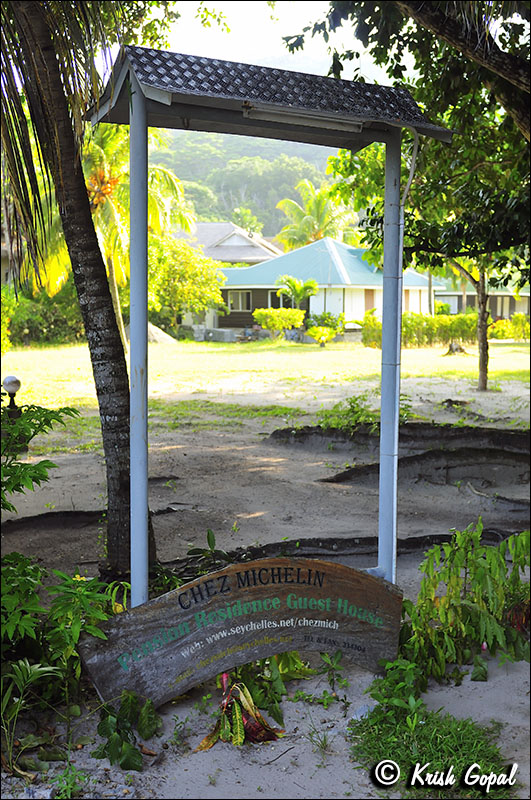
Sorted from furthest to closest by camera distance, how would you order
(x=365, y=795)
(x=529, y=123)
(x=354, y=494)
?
(x=354, y=494), (x=529, y=123), (x=365, y=795)

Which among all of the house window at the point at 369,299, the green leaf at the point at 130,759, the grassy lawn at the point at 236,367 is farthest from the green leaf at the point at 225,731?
the house window at the point at 369,299

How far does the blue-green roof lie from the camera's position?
109 feet

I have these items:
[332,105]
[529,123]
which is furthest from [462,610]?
[529,123]

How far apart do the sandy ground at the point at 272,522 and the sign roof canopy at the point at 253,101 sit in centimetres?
263

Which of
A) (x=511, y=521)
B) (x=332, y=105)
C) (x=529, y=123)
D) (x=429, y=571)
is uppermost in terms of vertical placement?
(x=529, y=123)

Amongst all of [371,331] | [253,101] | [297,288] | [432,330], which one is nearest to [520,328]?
[432,330]

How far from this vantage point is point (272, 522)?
7090 millimetres

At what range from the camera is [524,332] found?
34.6m

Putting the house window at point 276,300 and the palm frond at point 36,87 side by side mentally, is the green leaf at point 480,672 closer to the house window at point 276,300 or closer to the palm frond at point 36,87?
the palm frond at point 36,87

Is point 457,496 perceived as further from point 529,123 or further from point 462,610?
point 462,610

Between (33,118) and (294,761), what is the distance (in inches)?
139

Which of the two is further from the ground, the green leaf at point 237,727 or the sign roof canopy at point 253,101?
the sign roof canopy at point 253,101

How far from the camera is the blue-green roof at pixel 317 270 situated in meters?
33.2

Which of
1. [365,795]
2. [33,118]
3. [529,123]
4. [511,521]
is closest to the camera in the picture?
[365,795]
